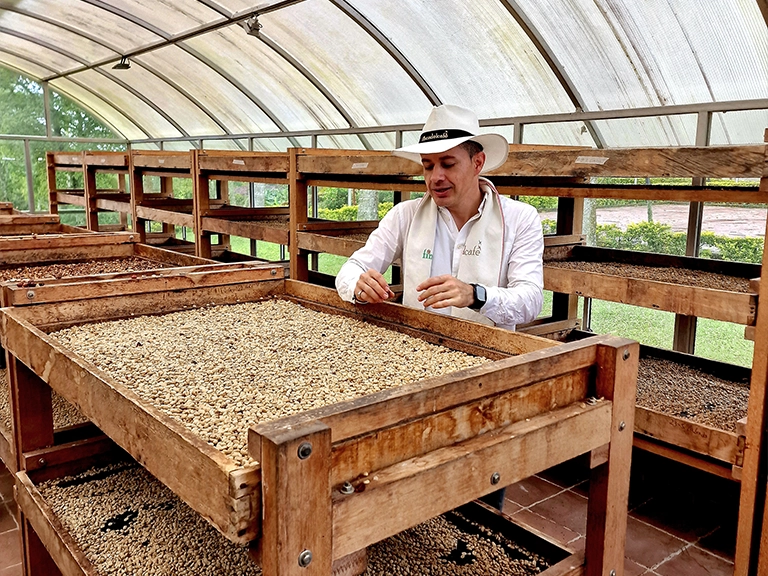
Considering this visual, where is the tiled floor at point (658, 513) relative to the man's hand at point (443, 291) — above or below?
below

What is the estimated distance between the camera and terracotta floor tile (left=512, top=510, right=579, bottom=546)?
2.89 metres

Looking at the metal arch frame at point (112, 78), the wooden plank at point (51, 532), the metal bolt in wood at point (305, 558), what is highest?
the metal arch frame at point (112, 78)

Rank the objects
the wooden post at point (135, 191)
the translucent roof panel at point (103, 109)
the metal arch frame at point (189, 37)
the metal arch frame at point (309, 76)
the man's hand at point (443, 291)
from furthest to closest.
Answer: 1. the translucent roof panel at point (103, 109)
2. the metal arch frame at point (189, 37)
3. the metal arch frame at point (309, 76)
4. the wooden post at point (135, 191)
5. the man's hand at point (443, 291)

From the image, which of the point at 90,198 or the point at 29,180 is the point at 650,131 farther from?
the point at 29,180

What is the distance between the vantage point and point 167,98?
1024 centimetres

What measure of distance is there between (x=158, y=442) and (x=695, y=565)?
2.46 meters

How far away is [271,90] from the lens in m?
7.97

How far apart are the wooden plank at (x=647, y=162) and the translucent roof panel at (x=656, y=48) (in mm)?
1959

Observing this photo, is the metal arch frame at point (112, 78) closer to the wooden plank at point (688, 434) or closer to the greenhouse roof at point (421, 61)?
the greenhouse roof at point (421, 61)

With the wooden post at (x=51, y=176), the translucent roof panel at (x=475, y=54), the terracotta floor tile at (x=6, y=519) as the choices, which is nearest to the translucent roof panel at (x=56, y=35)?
the wooden post at (x=51, y=176)

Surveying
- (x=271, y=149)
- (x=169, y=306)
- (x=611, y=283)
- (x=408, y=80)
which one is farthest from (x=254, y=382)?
(x=271, y=149)

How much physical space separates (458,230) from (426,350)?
27.5 inches

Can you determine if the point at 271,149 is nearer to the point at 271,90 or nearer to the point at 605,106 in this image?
the point at 271,90

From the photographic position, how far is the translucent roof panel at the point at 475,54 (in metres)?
5.07
